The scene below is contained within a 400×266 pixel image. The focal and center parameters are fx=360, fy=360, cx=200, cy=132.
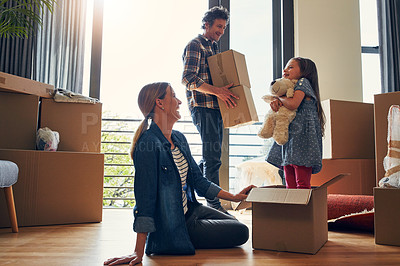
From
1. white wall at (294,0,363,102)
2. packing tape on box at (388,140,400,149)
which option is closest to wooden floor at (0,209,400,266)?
packing tape on box at (388,140,400,149)

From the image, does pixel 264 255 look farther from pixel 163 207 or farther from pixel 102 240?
pixel 102 240

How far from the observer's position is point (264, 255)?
1448 mm

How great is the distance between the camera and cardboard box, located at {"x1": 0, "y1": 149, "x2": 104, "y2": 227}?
219 cm

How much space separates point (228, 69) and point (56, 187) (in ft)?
4.24

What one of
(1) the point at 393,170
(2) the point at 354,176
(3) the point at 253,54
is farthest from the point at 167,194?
(3) the point at 253,54

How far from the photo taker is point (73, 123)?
2.49 m

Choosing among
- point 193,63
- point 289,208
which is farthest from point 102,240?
point 193,63

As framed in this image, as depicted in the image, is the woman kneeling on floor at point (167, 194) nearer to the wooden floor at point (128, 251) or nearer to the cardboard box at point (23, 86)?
the wooden floor at point (128, 251)

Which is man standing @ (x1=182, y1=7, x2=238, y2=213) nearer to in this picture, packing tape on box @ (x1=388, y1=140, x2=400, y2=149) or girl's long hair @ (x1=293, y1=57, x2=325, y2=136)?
girl's long hair @ (x1=293, y1=57, x2=325, y2=136)

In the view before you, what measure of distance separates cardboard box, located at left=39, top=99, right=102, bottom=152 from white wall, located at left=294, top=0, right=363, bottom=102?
1824mm

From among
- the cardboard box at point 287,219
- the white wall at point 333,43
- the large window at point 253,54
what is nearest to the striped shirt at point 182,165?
the cardboard box at point 287,219

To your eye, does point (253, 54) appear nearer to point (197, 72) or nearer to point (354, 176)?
point (197, 72)

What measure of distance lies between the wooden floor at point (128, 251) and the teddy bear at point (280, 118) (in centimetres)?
55

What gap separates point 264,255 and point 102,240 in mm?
788
